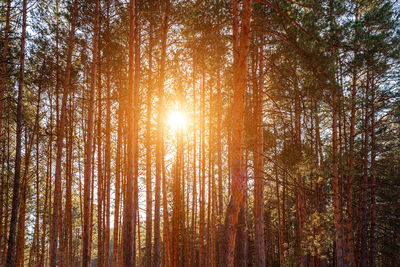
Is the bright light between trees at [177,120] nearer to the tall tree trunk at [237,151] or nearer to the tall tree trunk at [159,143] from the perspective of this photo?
the tall tree trunk at [159,143]

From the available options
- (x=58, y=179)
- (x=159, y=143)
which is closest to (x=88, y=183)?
(x=58, y=179)

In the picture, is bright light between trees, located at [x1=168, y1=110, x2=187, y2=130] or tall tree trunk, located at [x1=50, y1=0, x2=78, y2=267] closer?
tall tree trunk, located at [x1=50, y1=0, x2=78, y2=267]

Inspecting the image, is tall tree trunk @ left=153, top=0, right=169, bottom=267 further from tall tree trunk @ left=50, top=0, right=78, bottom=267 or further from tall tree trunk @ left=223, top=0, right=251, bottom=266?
tall tree trunk @ left=223, top=0, right=251, bottom=266

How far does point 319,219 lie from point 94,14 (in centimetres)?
970

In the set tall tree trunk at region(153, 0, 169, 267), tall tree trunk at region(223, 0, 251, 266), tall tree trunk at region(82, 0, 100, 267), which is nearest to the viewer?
tall tree trunk at region(223, 0, 251, 266)

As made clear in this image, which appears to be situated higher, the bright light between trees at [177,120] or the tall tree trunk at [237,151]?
the bright light between trees at [177,120]

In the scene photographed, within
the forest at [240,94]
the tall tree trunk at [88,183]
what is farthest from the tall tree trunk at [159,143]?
the tall tree trunk at [88,183]

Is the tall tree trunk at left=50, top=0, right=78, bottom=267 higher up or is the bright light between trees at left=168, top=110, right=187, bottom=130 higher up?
the bright light between trees at left=168, top=110, right=187, bottom=130

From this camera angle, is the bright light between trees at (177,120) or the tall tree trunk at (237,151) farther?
the bright light between trees at (177,120)

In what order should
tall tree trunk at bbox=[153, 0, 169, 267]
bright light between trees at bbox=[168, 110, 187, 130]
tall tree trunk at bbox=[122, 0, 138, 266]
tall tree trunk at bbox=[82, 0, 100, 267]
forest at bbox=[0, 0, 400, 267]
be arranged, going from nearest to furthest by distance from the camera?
forest at bbox=[0, 0, 400, 267] → tall tree trunk at bbox=[122, 0, 138, 266] → tall tree trunk at bbox=[82, 0, 100, 267] → tall tree trunk at bbox=[153, 0, 169, 267] → bright light between trees at bbox=[168, 110, 187, 130]

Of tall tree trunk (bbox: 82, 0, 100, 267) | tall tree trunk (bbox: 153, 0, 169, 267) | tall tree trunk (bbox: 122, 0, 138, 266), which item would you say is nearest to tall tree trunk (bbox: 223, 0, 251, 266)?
tall tree trunk (bbox: 122, 0, 138, 266)

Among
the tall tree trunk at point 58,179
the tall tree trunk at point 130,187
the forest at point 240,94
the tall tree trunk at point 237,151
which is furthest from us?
the tall tree trunk at point 58,179

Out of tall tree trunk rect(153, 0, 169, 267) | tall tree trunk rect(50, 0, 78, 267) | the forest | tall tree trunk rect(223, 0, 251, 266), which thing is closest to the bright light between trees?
the forest

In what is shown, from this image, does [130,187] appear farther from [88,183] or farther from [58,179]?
[58,179]
